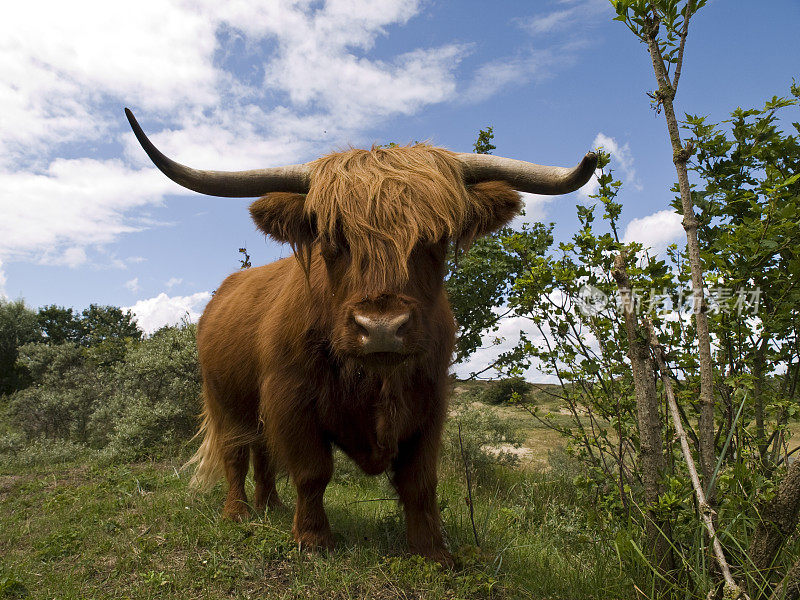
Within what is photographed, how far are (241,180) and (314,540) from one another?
7.78 ft

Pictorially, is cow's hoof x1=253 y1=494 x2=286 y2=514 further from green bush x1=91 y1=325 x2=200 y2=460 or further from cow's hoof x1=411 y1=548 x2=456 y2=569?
green bush x1=91 y1=325 x2=200 y2=460

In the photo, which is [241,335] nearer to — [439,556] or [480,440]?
[439,556]

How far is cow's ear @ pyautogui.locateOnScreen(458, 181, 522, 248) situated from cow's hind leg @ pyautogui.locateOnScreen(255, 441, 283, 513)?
9.79 feet

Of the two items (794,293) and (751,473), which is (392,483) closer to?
(751,473)

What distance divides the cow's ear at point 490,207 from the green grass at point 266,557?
1894mm

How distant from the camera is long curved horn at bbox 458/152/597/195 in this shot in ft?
10.1

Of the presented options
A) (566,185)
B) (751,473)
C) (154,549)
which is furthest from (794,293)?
(154,549)

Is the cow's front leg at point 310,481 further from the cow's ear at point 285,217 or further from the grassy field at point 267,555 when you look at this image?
the cow's ear at point 285,217

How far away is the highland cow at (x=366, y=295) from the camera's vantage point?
2807mm

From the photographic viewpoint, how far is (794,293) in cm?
284

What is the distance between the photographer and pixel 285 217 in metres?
3.28

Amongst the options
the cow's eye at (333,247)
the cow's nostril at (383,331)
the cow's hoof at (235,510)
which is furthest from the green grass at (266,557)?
the cow's eye at (333,247)

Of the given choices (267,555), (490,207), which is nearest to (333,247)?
(490,207)

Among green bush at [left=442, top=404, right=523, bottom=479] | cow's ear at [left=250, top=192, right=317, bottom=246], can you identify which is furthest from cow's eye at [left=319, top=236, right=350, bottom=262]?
green bush at [left=442, top=404, right=523, bottom=479]
